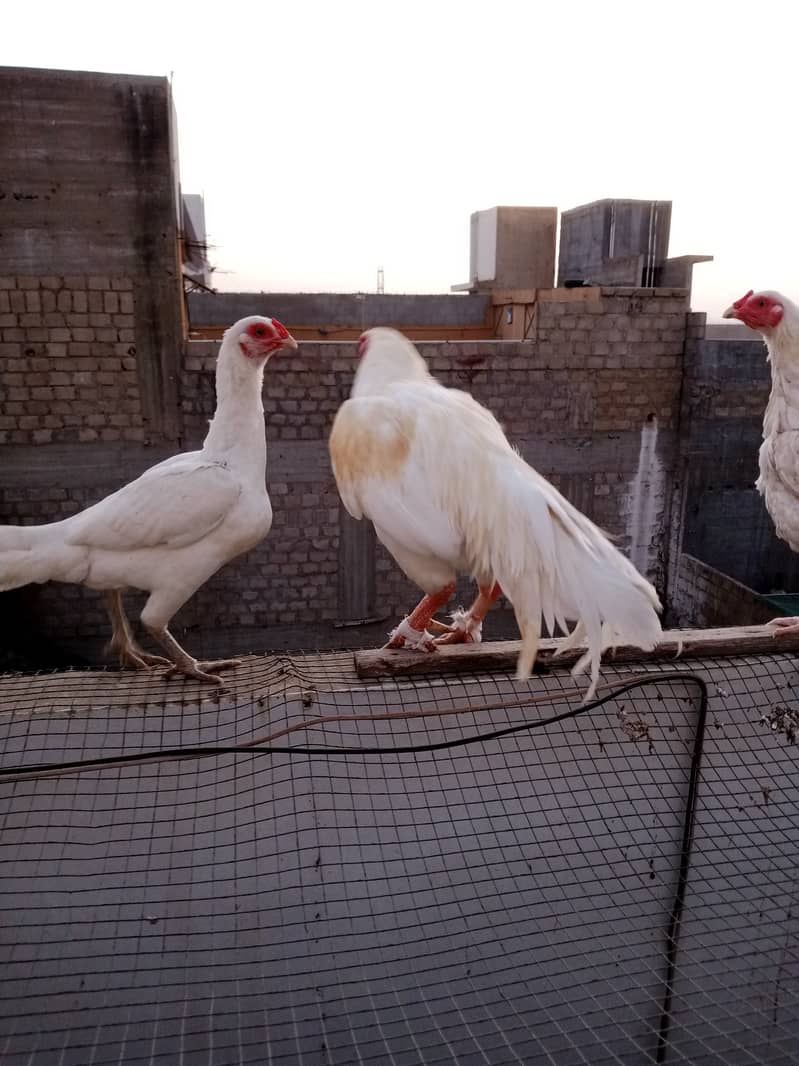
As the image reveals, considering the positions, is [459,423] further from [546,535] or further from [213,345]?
[213,345]

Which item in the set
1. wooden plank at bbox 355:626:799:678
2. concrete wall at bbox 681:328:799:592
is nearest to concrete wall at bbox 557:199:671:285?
concrete wall at bbox 681:328:799:592

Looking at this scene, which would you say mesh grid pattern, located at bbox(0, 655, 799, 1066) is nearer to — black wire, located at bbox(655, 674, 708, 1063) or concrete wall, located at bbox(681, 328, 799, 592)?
black wire, located at bbox(655, 674, 708, 1063)

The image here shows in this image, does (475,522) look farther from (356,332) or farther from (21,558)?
(356,332)

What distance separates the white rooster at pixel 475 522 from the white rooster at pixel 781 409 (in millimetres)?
1216

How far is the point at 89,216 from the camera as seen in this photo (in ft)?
18.3

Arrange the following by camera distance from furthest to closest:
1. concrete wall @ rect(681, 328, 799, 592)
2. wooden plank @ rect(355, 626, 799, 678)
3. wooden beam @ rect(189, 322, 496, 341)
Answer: wooden beam @ rect(189, 322, 496, 341) → concrete wall @ rect(681, 328, 799, 592) → wooden plank @ rect(355, 626, 799, 678)

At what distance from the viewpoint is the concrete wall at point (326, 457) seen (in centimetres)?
595

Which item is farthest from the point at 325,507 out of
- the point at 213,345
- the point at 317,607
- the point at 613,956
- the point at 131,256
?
the point at 613,956

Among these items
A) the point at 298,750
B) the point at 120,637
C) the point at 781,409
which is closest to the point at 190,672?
the point at 120,637

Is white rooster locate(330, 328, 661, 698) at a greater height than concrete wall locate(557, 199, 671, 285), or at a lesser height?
lesser

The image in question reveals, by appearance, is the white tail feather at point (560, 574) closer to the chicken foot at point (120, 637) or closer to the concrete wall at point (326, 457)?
the chicken foot at point (120, 637)

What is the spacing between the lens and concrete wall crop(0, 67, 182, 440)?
538 cm

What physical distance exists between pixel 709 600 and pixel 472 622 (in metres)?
4.63

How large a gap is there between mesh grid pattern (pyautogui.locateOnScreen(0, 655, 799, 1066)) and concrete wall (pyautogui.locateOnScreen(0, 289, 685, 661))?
12.8 ft
